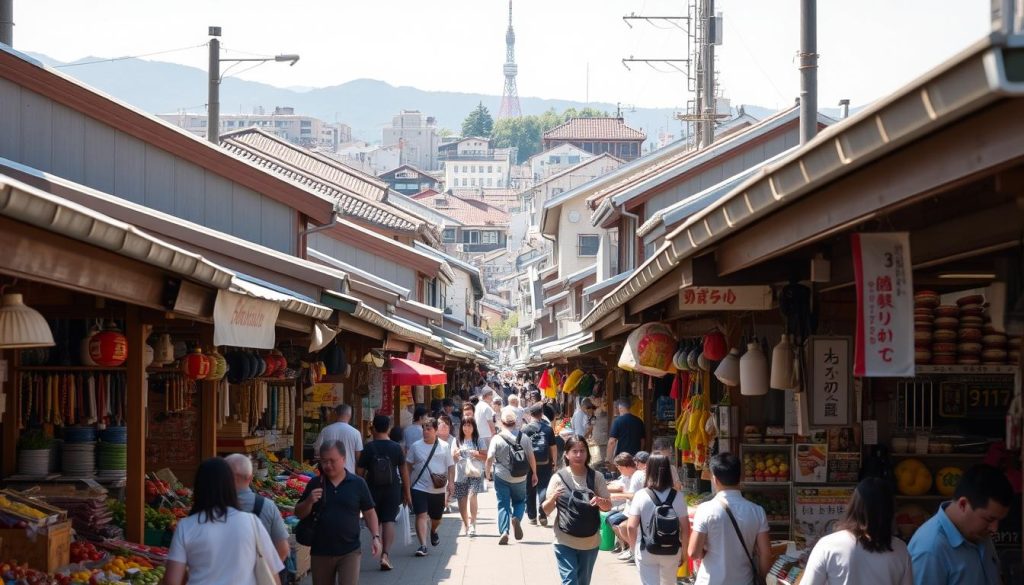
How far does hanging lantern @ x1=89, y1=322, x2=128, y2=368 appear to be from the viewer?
402 inches

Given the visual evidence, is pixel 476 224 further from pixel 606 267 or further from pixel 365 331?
pixel 365 331

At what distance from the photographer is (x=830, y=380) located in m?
11.2

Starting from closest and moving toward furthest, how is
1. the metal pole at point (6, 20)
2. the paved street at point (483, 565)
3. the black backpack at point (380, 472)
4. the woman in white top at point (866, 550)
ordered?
1. the woman in white top at point (866, 550)
2. the paved street at point (483, 565)
3. the black backpack at point (380, 472)
4. the metal pole at point (6, 20)

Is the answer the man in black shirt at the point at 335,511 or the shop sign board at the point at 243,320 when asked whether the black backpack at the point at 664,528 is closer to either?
the man in black shirt at the point at 335,511

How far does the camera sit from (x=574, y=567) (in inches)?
449

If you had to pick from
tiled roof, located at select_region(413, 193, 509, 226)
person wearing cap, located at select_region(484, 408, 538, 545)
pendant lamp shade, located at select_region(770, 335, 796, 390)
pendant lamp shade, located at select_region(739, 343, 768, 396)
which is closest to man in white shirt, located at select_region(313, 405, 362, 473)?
person wearing cap, located at select_region(484, 408, 538, 545)

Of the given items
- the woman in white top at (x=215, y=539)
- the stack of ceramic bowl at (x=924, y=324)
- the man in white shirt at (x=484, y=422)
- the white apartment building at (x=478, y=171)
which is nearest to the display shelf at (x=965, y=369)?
the stack of ceramic bowl at (x=924, y=324)

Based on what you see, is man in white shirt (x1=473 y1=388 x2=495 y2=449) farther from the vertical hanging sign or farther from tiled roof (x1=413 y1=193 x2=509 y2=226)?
tiled roof (x1=413 y1=193 x2=509 y2=226)

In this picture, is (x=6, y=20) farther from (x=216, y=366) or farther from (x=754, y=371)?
(x=754, y=371)

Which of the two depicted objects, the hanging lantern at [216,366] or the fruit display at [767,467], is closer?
the fruit display at [767,467]

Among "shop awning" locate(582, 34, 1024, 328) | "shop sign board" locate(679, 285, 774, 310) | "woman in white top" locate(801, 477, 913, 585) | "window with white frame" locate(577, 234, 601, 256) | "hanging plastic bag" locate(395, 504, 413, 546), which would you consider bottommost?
"hanging plastic bag" locate(395, 504, 413, 546)

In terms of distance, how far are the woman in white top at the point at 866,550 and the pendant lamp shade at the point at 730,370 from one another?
15.9ft

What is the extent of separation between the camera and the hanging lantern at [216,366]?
489 inches

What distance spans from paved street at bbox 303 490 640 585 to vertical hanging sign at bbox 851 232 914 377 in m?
8.57
